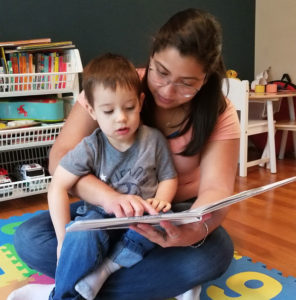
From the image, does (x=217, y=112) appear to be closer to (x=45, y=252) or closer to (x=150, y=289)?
(x=150, y=289)

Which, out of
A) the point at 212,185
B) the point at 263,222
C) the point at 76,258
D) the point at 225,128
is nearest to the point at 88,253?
the point at 76,258

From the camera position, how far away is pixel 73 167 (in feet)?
3.22

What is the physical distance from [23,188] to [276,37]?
7.74 ft

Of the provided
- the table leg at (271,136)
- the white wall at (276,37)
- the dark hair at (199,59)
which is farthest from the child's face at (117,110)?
the white wall at (276,37)

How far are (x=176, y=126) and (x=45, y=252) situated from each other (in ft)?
1.72

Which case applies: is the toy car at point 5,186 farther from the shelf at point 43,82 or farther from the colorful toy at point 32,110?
the shelf at point 43,82

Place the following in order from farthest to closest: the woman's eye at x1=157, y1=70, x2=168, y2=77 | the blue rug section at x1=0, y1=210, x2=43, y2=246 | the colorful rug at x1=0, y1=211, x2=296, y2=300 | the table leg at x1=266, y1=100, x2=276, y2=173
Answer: the table leg at x1=266, y1=100, x2=276, y2=173, the blue rug section at x1=0, y1=210, x2=43, y2=246, the colorful rug at x1=0, y1=211, x2=296, y2=300, the woman's eye at x1=157, y1=70, x2=168, y2=77

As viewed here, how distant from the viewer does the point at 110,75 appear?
909mm

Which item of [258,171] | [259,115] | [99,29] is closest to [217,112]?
[99,29]

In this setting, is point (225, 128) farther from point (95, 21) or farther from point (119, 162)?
point (95, 21)

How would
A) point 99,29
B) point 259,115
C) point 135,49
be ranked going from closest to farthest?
point 99,29
point 135,49
point 259,115

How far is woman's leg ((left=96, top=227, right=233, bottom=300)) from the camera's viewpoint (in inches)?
40.3

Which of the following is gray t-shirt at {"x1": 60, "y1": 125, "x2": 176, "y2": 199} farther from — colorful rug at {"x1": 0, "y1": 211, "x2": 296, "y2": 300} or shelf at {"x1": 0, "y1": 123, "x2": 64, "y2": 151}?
shelf at {"x1": 0, "y1": 123, "x2": 64, "y2": 151}

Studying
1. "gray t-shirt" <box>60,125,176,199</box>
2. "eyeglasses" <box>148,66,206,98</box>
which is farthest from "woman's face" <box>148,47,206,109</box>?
"gray t-shirt" <box>60,125,176,199</box>
